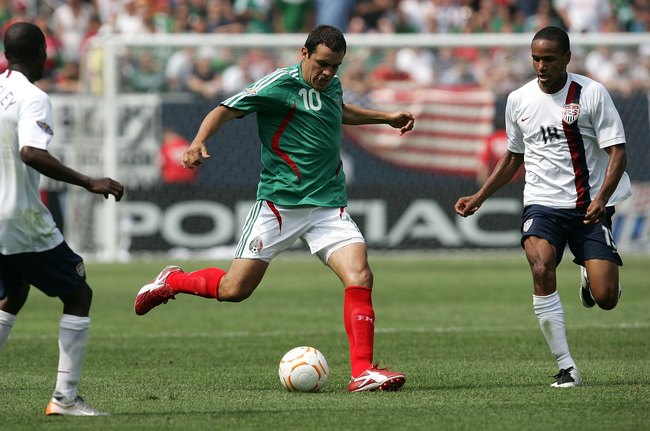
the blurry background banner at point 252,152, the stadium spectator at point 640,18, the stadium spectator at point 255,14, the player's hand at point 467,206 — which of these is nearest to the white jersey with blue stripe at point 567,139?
the player's hand at point 467,206

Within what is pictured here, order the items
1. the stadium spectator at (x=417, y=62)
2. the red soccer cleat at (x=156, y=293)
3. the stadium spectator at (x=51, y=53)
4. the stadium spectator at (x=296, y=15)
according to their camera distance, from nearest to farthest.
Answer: the red soccer cleat at (x=156, y=293) → the stadium spectator at (x=417, y=62) → the stadium spectator at (x=51, y=53) → the stadium spectator at (x=296, y=15)

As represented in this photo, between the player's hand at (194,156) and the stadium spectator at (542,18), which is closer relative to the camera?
the player's hand at (194,156)

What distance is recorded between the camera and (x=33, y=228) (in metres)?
6.78

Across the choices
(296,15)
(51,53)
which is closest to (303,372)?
(51,53)

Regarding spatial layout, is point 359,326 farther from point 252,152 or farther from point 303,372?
point 252,152

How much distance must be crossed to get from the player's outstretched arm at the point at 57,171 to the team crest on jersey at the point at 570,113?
3.29 meters

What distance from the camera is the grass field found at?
6.82m

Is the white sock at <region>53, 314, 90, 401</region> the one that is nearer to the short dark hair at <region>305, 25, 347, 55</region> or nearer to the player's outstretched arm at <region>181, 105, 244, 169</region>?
the player's outstretched arm at <region>181, 105, 244, 169</region>

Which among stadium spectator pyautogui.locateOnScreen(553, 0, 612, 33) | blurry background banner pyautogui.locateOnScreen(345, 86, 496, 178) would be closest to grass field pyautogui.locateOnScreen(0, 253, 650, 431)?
blurry background banner pyautogui.locateOnScreen(345, 86, 496, 178)

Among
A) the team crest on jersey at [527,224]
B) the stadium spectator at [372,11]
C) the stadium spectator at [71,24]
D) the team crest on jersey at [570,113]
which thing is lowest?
the team crest on jersey at [527,224]

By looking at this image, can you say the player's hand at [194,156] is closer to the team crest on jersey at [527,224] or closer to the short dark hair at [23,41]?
the short dark hair at [23,41]

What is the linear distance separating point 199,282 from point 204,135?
49.3 inches

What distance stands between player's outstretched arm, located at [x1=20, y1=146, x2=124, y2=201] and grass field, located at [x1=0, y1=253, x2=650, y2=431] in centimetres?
125

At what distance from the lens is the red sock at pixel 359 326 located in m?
8.02
